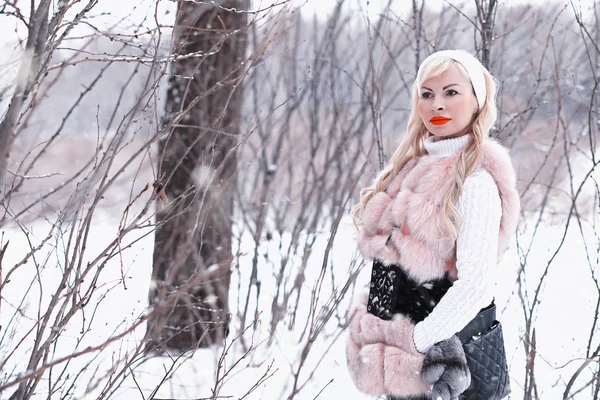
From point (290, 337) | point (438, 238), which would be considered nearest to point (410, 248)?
point (438, 238)

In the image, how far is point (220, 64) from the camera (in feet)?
13.2

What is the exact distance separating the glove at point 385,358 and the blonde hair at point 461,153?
34cm

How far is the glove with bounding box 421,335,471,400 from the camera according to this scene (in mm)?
1700

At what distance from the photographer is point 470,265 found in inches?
69.7

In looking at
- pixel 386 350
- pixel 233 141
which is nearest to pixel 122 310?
pixel 233 141

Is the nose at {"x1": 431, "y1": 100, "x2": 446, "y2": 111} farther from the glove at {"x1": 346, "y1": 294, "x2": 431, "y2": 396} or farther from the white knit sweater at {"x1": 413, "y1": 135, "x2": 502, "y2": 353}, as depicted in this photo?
the glove at {"x1": 346, "y1": 294, "x2": 431, "y2": 396}

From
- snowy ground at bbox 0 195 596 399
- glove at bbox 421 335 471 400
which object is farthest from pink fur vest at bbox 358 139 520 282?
snowy ground at bbox 0 195 596 399

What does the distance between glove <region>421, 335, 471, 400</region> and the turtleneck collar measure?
1.99 ft

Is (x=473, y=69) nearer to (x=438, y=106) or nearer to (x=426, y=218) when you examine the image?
(x=438, y=106)

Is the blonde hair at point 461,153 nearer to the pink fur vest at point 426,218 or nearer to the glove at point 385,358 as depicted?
the pink fur vest at point 426,218

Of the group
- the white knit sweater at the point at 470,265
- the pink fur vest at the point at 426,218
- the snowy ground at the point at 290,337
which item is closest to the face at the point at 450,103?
the pink fur vest at the point at 426,218

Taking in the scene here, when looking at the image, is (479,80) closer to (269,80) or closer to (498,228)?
(498,228)

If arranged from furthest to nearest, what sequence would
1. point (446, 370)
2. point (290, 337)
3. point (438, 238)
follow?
point (290, 337) → point (438, 238) → point (446, 370)

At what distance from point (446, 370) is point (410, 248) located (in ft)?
1.20
